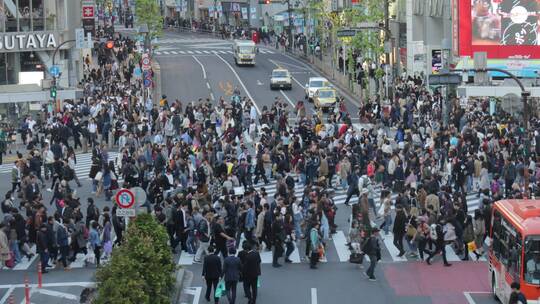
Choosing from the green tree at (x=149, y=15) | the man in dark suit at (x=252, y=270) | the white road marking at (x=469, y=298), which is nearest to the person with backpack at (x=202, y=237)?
the man in dark suit at (x=252, y=270)

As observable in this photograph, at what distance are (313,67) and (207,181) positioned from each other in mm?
48567

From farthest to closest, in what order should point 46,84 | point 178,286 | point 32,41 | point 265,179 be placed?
1. point 32,41
2. point 46,84
3. point 265,179
4. point 178,286

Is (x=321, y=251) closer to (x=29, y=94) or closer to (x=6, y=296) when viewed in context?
(x=6, y=296)

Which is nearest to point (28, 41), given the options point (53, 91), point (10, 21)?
point (10, 21)

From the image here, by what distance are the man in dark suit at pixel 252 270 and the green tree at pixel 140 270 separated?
1.53 m

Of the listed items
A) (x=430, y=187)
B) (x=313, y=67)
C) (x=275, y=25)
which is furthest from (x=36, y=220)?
(x=275, y=25)

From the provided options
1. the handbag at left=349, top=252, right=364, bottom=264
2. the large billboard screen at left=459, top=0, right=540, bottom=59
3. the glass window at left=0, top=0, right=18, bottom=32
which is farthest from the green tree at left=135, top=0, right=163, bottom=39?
the handbag at left=349, top=252, right=364, bottom=264

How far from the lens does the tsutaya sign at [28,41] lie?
213 ft

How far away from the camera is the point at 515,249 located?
2130cm

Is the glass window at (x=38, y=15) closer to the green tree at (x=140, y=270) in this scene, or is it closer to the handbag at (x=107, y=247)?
the handbag at (x=107, y=247)

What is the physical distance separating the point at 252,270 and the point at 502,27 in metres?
Result: 41.3

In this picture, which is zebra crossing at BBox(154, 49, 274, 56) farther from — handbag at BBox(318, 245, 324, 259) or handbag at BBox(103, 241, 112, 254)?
handbag at BBox(318, 245, 324, 259)

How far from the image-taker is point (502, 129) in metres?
40.6

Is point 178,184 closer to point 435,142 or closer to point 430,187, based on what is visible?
point 430,187
